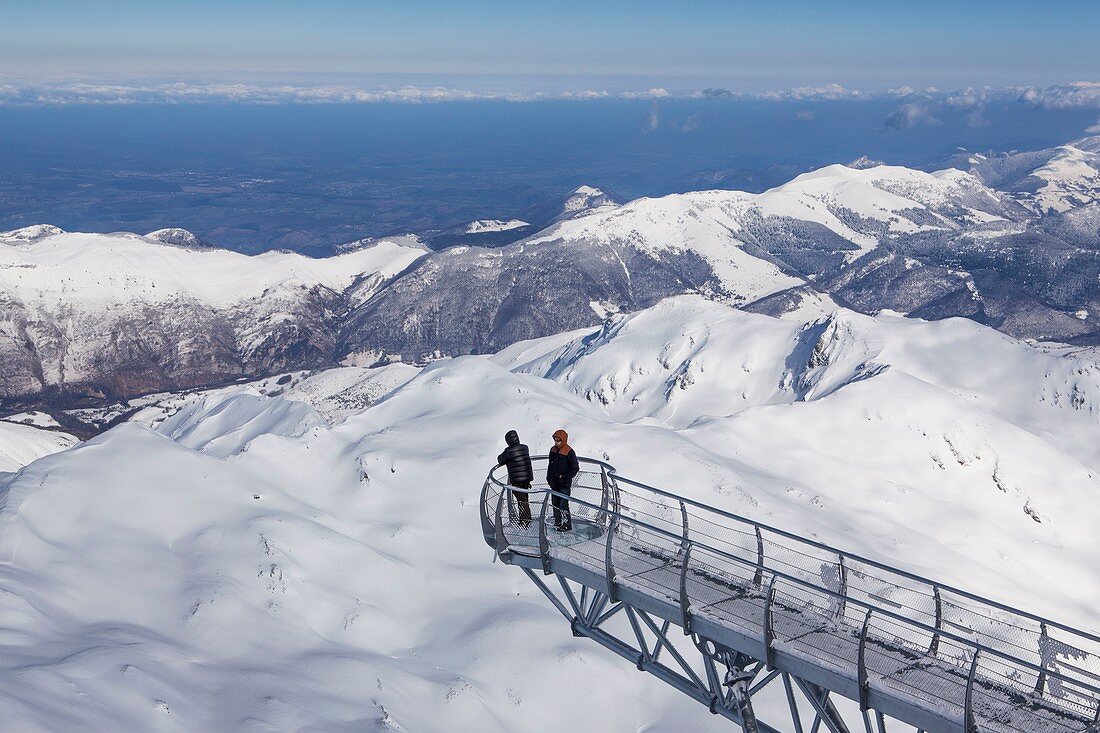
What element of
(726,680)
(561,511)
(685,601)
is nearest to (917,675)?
(726,680)

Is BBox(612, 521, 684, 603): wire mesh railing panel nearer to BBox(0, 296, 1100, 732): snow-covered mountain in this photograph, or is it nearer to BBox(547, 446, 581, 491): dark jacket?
BBox(547, 446, 581, 491): dark jacket

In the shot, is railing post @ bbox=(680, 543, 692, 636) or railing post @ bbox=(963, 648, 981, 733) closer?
railing post @ bbox=(963, 648, 981, 733)

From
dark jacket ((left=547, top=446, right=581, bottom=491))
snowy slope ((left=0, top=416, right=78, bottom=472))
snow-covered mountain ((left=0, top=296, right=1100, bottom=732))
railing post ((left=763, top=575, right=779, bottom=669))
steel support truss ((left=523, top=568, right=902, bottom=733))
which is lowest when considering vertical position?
snowy slope ((left=0, top=416, right=78, bottom=472))

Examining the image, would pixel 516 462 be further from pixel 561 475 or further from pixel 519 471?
pixel 561 475

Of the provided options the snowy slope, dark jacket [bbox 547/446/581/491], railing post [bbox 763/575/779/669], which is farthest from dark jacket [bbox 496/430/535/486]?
the snowy slope

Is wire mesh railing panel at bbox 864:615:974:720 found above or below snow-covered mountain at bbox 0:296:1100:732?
above

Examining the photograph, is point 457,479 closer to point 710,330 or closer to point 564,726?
point 564,726
